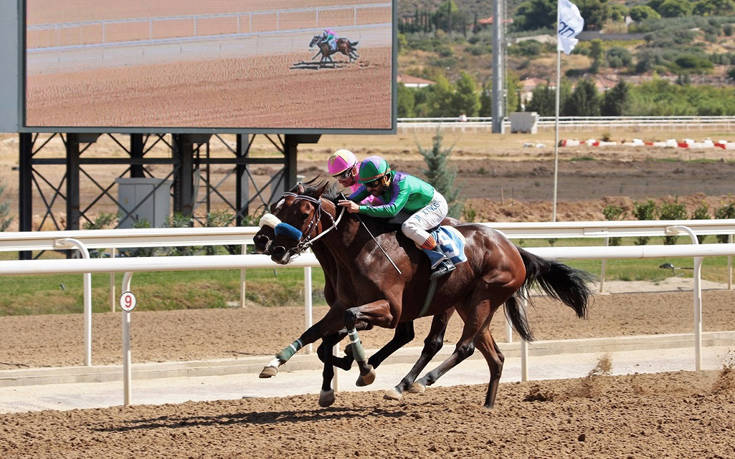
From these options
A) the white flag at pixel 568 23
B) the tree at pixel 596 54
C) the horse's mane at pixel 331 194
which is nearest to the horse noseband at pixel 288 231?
the horse's mane at pixel 331 194

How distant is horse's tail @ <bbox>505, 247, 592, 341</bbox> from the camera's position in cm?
677

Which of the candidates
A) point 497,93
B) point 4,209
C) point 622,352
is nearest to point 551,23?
point 497,93

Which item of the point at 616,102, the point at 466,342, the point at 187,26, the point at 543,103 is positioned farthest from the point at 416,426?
the point at 616,102

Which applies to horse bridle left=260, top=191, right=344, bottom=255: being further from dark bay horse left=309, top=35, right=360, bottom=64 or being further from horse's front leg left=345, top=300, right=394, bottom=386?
dark bay horse left=309, top=35, right=360, bottom=64

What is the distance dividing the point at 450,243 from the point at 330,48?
1232 cm

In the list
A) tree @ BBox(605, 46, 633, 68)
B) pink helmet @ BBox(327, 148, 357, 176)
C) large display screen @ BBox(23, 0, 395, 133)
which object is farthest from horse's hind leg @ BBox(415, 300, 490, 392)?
tree @ BBox(605, 46, 633, 68)

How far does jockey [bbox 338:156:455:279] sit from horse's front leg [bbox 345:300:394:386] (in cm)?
41

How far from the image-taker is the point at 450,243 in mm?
6195

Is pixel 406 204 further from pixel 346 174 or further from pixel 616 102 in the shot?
pixel 616 102

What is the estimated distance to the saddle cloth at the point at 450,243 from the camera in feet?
20.2

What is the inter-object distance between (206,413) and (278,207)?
3.97 ft

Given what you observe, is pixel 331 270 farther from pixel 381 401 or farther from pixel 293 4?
pixel 293 4

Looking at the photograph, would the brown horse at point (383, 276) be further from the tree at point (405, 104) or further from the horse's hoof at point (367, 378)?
the tree at point (405, 104)

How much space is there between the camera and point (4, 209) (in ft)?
70.8
